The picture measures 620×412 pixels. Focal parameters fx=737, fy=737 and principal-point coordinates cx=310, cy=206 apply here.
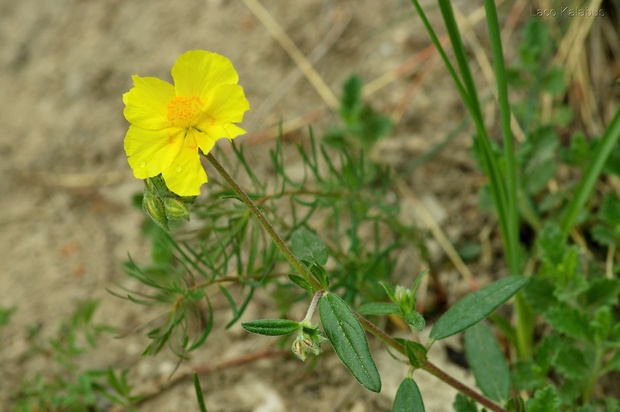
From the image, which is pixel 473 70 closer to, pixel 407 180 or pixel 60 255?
pixel 407 180

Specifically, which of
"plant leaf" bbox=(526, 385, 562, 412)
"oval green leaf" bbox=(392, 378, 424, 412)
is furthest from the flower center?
"plant leaf" bbox=(526, 385, 562, 412)

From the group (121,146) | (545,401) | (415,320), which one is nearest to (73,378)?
(121,146)

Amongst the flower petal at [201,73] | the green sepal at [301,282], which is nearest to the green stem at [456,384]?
the green sepal at [301,282]

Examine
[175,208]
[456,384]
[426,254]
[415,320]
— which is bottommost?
[426,254]

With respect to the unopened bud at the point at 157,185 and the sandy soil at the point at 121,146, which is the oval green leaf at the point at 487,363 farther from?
the unopened bud at the point at 157,185

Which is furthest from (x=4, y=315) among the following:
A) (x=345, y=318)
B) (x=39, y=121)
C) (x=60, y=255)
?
(x=345, y=318)

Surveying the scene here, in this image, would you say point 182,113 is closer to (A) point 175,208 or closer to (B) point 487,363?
(A) point 175,208
